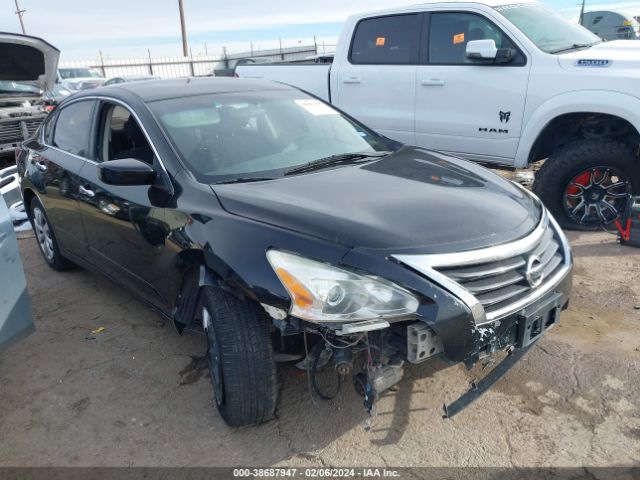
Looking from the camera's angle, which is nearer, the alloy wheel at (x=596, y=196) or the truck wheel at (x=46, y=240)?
the truck wheel at (x=46, y=240)

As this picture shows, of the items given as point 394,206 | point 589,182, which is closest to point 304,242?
point 394,206

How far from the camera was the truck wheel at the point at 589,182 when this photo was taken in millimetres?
4695

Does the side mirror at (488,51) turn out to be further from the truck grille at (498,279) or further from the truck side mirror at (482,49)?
the truck grille at (498,279)

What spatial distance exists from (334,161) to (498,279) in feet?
4.29

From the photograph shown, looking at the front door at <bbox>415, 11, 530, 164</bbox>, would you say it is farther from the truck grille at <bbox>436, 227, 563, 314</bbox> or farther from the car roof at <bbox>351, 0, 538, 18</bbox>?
the truck grille at <bbox>436, 227, 563, 314</bbox>

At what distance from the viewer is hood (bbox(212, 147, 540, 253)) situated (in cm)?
231

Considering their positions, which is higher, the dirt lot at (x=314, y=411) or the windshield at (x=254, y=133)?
the windshield at (x=254, y=133)

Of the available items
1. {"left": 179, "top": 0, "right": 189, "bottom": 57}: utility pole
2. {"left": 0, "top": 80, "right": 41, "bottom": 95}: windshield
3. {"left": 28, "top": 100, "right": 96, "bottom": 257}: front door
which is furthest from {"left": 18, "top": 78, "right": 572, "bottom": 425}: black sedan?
{"left": 179, "top": 0, "right": 189, "bottom": 57}: utility pole

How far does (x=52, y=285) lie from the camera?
461cm

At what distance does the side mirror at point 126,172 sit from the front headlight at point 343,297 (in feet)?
3.88

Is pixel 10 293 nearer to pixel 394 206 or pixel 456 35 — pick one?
pixel 394 206

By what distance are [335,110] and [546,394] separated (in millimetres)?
2371

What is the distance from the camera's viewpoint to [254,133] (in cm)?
338

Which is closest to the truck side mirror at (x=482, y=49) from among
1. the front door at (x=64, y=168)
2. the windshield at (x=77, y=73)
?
the front door at (x=64, y=168)
